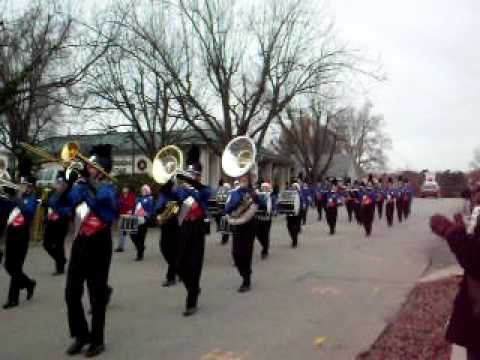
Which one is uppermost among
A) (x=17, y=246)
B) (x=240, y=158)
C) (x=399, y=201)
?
(x=240, y=158)

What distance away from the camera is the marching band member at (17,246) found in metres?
7.84

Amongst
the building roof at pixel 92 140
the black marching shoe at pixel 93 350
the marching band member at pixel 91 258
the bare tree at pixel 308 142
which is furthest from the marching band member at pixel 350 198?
the bare tree at pixel 308 142

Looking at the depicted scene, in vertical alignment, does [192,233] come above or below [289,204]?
below

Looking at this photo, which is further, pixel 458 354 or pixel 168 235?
pixel 168 235

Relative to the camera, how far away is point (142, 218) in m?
13.4

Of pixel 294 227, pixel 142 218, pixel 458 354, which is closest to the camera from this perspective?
pixel 458 354

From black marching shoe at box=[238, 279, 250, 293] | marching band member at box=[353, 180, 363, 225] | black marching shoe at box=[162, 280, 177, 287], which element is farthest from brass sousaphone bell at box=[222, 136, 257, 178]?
marching band member at box=[353, 180, 363, 225]

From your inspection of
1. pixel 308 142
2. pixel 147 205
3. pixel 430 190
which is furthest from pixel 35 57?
pixel 430 190

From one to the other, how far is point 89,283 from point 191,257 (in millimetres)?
1934

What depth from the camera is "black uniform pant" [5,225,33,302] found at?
7840 mm

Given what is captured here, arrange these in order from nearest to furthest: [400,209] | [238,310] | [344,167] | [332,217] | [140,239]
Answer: [238,310] → [140,239] → [332,217] → [400,209] → [344,167]

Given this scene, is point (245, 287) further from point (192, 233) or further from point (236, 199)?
point (192, 233)

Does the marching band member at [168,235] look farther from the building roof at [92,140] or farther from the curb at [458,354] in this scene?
the building roof at [92,140]

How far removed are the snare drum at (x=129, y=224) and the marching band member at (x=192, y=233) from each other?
534cm
